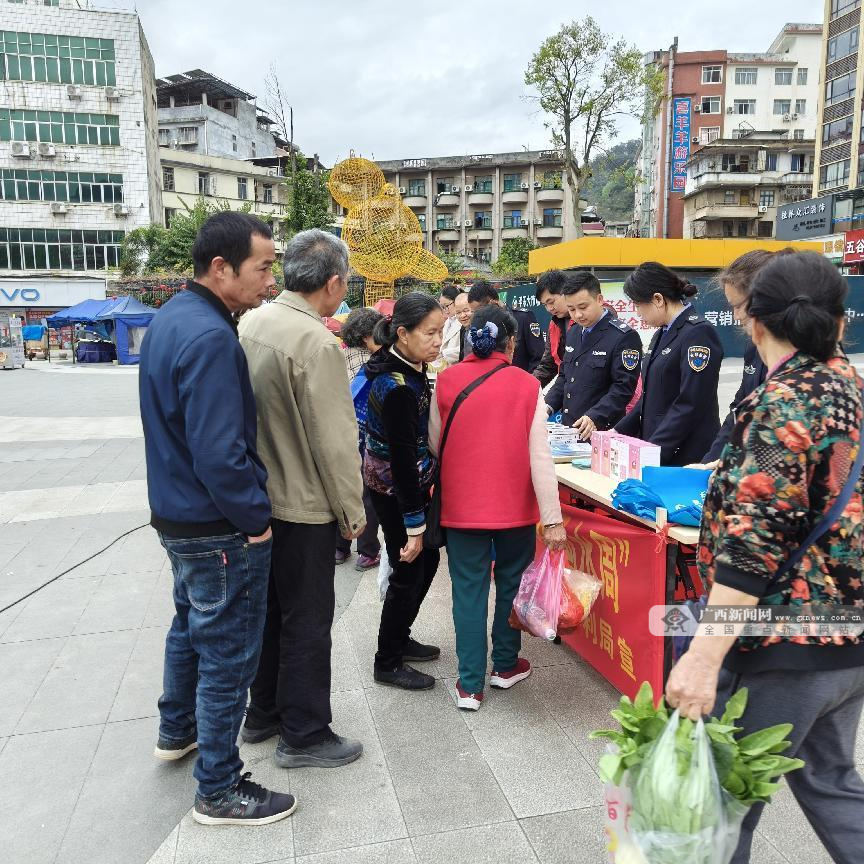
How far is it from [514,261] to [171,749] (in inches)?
1507

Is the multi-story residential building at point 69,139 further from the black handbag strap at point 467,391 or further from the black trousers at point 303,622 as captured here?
the black trousers at point 303,622

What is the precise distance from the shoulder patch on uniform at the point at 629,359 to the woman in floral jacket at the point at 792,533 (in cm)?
261

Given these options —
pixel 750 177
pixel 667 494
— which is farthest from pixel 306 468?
pixel 750 177

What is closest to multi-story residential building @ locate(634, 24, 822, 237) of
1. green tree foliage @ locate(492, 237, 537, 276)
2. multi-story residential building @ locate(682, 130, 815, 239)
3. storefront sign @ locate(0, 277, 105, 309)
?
multi-story residential building @ locate(682, 130, 815, 239)

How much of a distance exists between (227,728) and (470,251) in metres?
60.9

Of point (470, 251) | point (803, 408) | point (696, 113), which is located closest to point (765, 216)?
point (696, 113)

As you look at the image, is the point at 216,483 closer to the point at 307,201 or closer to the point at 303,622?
the point at 303,622

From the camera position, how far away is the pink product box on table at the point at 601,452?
3047 millimetres

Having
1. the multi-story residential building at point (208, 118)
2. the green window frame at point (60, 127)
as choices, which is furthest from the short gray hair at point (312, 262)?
the multi-story residential building at point (208, 118)

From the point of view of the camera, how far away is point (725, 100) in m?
52.3

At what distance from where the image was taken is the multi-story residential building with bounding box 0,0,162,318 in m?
32.9

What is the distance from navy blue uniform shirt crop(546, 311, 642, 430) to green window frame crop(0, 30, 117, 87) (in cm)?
3765

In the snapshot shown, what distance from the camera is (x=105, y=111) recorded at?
3400 centimetres

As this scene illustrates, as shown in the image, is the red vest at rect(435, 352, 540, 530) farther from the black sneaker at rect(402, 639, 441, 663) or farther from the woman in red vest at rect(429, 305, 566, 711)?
the black sneaker at rect(402, 639, 441, 663)
